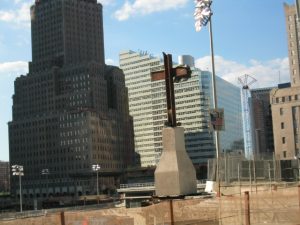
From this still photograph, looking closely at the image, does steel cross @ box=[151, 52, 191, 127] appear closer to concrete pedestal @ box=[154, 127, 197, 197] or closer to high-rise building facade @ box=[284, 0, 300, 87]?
concrete pedestal @ box=[154, 127, 197, 197]

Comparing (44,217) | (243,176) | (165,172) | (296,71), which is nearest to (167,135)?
(165,172)

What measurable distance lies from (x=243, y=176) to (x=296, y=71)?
93.0 meters

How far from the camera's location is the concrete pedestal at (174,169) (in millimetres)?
30127

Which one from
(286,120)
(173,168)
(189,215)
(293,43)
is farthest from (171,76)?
(293,43)

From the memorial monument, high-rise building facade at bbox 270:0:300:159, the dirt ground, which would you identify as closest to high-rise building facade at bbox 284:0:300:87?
high-rise building facade at bbox 270:0:300:159

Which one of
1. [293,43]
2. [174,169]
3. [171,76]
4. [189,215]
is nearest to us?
[189,215]

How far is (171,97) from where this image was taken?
3198 cm

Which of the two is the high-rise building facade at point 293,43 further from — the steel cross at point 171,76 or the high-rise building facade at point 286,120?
the steel cross at point 171,76

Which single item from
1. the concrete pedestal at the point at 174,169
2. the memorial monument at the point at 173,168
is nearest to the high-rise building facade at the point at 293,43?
the memorial monument at the point at 173,168

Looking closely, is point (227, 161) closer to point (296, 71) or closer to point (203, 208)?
point (203, 208)

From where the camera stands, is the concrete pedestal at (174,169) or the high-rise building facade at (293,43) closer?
the concrete pedestal at (174,169)

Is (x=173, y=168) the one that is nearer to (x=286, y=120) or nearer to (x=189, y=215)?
(x=189, y=215)

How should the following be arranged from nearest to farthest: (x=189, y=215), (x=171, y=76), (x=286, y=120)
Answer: (x=189, y=215), (x=171, y=76), (x=286, y=120)

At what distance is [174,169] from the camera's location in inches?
1188
